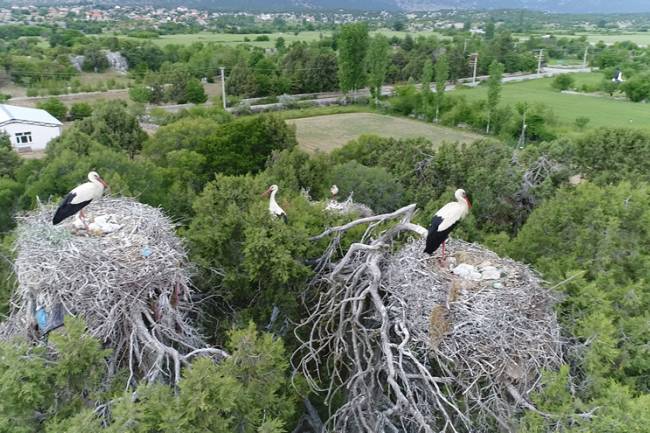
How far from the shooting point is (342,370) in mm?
8062

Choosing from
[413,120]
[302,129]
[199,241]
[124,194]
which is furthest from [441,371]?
[413,120]

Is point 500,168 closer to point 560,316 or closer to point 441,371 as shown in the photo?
point 560,316

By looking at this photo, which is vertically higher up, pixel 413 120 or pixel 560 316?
pixel 560 316

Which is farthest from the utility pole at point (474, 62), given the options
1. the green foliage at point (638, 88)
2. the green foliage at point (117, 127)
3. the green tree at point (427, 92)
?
the green foliage at point (117, 127)

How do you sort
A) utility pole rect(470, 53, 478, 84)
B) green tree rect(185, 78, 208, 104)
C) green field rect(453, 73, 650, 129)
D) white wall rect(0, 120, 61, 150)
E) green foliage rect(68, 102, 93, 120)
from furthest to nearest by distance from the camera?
utility pole rect(470, 53, 478, 84) < green tree rect(185, 78, 208, 104) < green field rect(453, 73, 650, 129) < green foliage rect(68, 102, 93, 120) < white wall rect(0, 120, 61, 150)

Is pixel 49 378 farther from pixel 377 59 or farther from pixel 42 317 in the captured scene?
pixel 377 59

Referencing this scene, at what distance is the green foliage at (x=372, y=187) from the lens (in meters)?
17.1

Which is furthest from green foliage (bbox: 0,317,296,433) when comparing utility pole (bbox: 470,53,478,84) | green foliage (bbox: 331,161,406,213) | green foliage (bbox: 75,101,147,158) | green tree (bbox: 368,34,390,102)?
utility pole (bbox: 470,53,478,84)

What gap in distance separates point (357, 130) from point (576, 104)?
80.7 ft

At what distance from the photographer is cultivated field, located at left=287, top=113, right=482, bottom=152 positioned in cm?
3833

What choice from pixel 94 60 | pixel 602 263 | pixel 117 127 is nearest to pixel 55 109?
pixel 117 127

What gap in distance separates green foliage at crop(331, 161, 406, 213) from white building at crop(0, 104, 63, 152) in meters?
21.7

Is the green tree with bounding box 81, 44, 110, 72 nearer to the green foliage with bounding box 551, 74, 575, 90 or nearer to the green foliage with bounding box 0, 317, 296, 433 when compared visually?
the green foliage with bounding box 551, 74, 575, 90

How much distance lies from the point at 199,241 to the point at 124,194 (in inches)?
129
